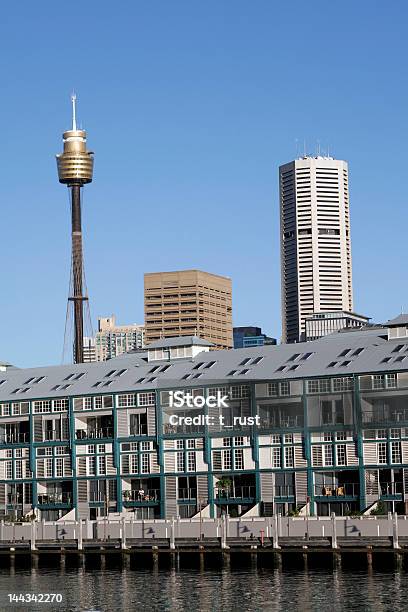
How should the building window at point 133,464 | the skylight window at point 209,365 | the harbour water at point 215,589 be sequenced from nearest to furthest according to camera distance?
1. the harbour water at point 215,589
2. the building window at point 133,464
3. the skylight window at point 209,365

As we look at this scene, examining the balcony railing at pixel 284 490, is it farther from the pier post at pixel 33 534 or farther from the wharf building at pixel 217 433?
the pier post at pixel 33 534

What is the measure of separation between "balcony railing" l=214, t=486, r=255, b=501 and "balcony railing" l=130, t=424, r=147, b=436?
521 inches

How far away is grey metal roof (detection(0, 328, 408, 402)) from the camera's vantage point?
158 metres

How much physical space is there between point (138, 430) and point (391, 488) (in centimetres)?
3586

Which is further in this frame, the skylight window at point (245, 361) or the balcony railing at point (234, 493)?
the skylight window at point (245, 361)

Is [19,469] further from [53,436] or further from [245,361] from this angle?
[245,361]

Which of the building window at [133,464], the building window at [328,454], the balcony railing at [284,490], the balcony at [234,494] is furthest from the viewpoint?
the building window at [133,464]

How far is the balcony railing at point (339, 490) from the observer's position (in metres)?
152

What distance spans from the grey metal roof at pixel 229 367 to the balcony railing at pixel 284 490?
1326cm

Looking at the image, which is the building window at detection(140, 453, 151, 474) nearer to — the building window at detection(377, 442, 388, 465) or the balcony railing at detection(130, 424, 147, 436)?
the balcony railing at detection(130, 424, 147, 436)

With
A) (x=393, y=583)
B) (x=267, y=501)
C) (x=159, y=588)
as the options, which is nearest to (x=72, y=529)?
(x=267, y=501)

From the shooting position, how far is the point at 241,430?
160000 mm

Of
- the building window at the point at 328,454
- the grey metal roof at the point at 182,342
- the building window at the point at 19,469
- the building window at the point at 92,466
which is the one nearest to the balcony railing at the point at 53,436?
the building window at the point at 19,469

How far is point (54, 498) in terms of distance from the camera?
568 feet
